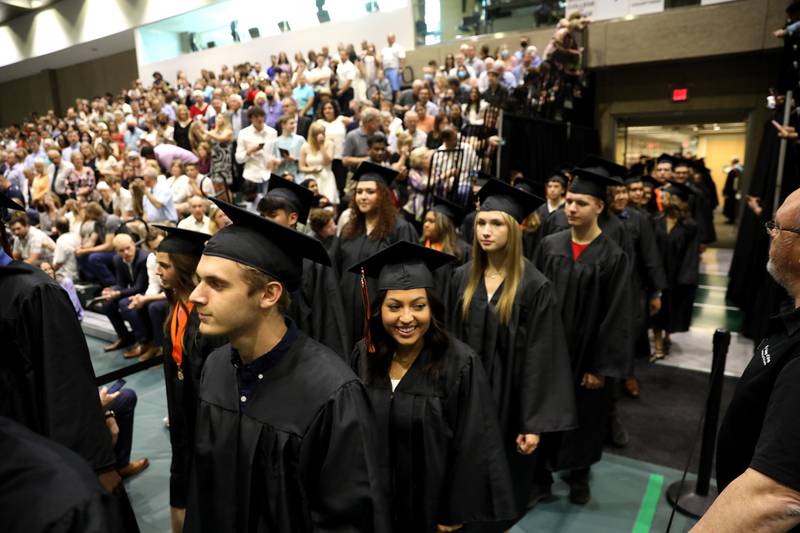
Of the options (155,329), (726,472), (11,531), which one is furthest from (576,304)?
(155,329)

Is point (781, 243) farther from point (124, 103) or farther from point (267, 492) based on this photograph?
point (124, 103)

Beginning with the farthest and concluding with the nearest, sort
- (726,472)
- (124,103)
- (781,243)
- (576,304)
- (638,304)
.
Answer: (124,103)
(638,304)
(576,304)
(726,472)
(781,243)

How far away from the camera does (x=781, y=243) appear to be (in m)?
1.46

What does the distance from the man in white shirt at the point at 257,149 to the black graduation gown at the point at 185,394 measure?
578 cm

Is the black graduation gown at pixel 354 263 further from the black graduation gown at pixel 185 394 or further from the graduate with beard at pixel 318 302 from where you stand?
the black graduation gown at pixel 185 394

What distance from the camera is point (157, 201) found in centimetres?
837

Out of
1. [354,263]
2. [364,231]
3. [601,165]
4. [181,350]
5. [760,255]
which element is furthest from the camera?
[760,255]

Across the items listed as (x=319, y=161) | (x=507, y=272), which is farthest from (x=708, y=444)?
(x=319, y=161)

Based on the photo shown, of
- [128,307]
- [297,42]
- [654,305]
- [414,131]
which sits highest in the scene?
[297,42]

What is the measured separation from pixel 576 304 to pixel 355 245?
5.54 feet

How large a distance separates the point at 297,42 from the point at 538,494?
17.8 metres

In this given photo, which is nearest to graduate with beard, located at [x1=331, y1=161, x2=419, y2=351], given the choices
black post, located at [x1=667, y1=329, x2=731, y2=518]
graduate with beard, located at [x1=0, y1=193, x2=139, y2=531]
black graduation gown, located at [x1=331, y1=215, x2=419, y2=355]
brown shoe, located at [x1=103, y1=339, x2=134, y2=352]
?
black graduation gown, located at [x1=331, y1=215, x2=419, y2=355]

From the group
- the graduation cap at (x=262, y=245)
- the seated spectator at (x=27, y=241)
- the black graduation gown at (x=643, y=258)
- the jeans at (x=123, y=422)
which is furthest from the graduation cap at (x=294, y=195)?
the seated spectator at (x=27, y=241)

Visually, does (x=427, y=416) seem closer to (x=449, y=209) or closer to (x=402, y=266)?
(x=402, y=266)
